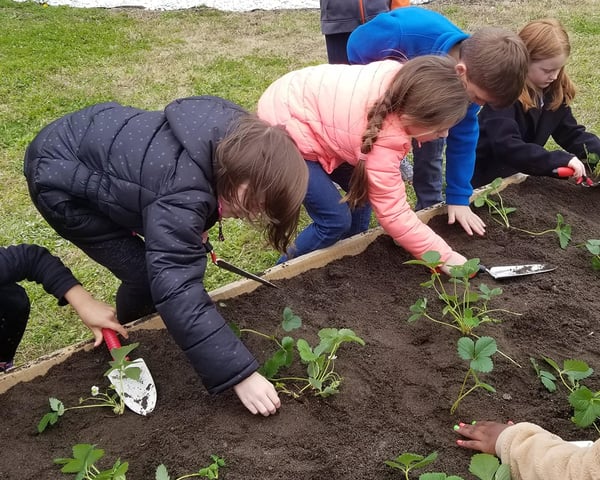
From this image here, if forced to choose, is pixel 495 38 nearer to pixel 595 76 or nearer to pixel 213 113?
pixel 213 113

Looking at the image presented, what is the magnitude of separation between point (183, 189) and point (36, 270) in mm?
663

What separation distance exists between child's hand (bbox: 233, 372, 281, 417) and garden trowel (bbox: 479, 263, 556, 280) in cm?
118

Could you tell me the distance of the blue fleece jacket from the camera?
2826 mm

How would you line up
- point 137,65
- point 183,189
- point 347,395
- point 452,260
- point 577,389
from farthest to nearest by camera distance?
point 137,65
point 452,260
point 347,395
point 577,389
point 183,189

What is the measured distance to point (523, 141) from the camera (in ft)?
11.5

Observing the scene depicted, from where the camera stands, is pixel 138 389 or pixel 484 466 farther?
pixel 138 389

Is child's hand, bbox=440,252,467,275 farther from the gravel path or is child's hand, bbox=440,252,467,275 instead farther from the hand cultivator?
the gravel path

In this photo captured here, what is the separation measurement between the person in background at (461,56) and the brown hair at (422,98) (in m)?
0.18

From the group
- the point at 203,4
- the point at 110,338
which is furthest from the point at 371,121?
the point at 203,4

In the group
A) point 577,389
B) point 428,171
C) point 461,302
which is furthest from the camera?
point 428,171

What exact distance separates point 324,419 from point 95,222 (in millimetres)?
985

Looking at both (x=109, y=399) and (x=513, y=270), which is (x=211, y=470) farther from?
(x=513, y=270)

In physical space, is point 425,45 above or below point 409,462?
above

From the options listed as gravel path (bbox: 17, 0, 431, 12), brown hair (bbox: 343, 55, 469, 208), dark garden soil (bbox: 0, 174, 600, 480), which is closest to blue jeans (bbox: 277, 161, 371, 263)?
dark garden soil (bbox: 0, 174, 600, 480)
